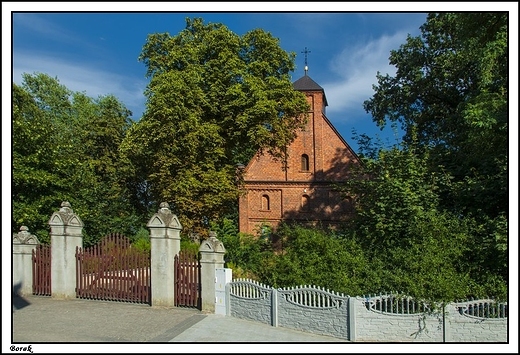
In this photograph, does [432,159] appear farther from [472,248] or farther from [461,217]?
[472,248]

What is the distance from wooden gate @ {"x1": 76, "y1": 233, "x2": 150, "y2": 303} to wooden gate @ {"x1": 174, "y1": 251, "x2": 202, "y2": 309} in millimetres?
1065

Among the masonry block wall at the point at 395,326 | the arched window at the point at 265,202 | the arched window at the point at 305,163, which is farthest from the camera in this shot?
the arched window at the point at 265,202

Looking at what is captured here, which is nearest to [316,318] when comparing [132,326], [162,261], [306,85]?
[132,326]

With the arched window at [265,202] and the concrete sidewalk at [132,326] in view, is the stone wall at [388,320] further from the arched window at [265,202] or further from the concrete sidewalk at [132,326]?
the arched window at [265,202]

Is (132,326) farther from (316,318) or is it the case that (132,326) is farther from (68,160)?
(68,160)

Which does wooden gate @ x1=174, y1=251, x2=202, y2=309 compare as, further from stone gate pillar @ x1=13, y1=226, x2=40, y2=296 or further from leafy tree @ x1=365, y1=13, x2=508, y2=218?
leafy tree @ x1=365, y1=13, x2=508, y2=218

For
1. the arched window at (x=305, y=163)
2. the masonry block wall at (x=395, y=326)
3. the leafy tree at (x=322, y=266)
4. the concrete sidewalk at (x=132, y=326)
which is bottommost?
the concrete sidewalk at (x=132, y=326)

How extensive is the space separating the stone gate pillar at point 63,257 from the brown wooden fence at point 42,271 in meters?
0.41

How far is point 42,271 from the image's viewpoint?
15.1m

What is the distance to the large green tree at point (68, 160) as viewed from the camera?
832 inches

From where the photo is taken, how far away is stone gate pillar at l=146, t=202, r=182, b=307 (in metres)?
13.2

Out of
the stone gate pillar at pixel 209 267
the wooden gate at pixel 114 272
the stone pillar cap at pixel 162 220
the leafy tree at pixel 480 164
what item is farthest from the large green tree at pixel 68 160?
A: the leafy tree at pixel 480 164

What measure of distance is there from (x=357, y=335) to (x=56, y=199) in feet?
55.3

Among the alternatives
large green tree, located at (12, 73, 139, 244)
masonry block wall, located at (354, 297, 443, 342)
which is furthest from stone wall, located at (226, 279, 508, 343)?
large green tree, located at (12, 73, 139, 244)
